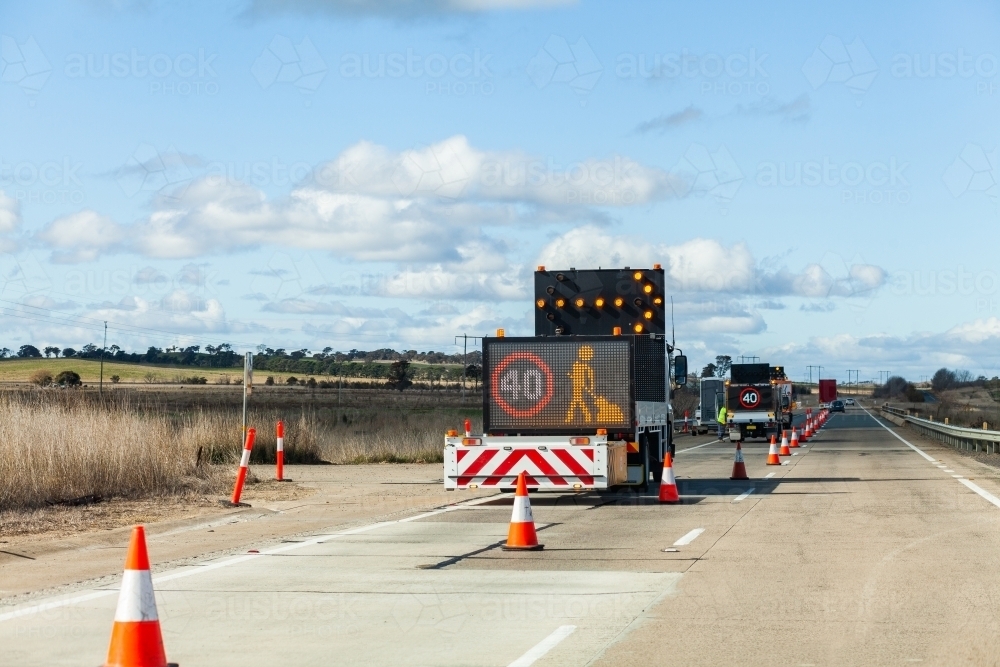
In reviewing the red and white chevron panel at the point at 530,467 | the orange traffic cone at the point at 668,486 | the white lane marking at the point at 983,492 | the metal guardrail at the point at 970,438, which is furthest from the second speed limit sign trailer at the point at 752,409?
the red and white chevron panel at the point at 530,467

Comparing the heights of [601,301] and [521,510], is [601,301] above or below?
above

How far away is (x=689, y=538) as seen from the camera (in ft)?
49.7

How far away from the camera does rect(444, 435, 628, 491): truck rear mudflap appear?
2000cm

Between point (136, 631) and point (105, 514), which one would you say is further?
point (105, 514)

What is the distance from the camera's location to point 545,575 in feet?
39.4

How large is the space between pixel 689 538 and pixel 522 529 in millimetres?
2238

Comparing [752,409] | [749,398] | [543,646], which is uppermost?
[749,398]

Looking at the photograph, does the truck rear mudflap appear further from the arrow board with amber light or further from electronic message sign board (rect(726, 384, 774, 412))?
electronic message sign board (rect(726, 384, 774, 412))

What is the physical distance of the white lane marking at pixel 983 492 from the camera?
20.5 metres

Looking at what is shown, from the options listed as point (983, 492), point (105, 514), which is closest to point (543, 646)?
point (105, 514)

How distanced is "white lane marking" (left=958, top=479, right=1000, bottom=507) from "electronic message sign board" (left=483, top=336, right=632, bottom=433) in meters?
5.81

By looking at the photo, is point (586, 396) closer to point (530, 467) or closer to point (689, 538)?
point (530, 467)

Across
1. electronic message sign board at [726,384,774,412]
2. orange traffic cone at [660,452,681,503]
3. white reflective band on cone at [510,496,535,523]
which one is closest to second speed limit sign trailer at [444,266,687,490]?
orange traffic cone at [660,452,681,503]

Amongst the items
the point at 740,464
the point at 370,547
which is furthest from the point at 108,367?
the point at 370,547
